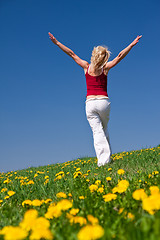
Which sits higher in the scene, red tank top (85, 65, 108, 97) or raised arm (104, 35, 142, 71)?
raised arm (104, 35, 142, 71)

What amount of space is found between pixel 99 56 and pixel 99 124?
188 centimetres

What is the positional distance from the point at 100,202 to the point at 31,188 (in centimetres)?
271

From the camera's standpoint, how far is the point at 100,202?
3.03m

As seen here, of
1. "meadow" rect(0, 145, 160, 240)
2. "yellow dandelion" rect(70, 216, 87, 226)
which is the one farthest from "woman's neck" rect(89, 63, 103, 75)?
"yellow dandelion" rect(70, 216, 87, 226)

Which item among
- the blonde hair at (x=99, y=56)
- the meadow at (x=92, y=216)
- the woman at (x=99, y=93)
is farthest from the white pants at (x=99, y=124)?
the meadow at (x=92, y=216)

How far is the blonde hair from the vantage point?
6.65 meters

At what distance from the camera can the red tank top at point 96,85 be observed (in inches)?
267

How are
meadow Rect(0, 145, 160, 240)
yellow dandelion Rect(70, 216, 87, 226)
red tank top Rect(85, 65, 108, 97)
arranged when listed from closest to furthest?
meadow Rect(0, 145, 160, 240), yellow dandelion Rect(70, 216, 87, 226), red tank top Rect(85, 65, 108, 97)

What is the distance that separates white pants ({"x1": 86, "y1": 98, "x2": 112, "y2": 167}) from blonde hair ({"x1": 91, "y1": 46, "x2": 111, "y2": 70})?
0.97m

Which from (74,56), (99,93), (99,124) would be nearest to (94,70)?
(99,93)

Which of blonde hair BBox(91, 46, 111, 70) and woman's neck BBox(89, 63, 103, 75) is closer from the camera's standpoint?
blonde hair BBox(91, 46, 111, 70)

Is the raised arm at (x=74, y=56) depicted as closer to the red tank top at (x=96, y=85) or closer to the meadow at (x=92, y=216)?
the red tank top at (x=96, y=85)

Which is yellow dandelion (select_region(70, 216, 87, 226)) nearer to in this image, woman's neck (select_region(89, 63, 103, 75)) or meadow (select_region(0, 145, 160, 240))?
meadow (select_region(0, 145, 160, 240))

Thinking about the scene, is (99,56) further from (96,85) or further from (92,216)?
(92,216)
